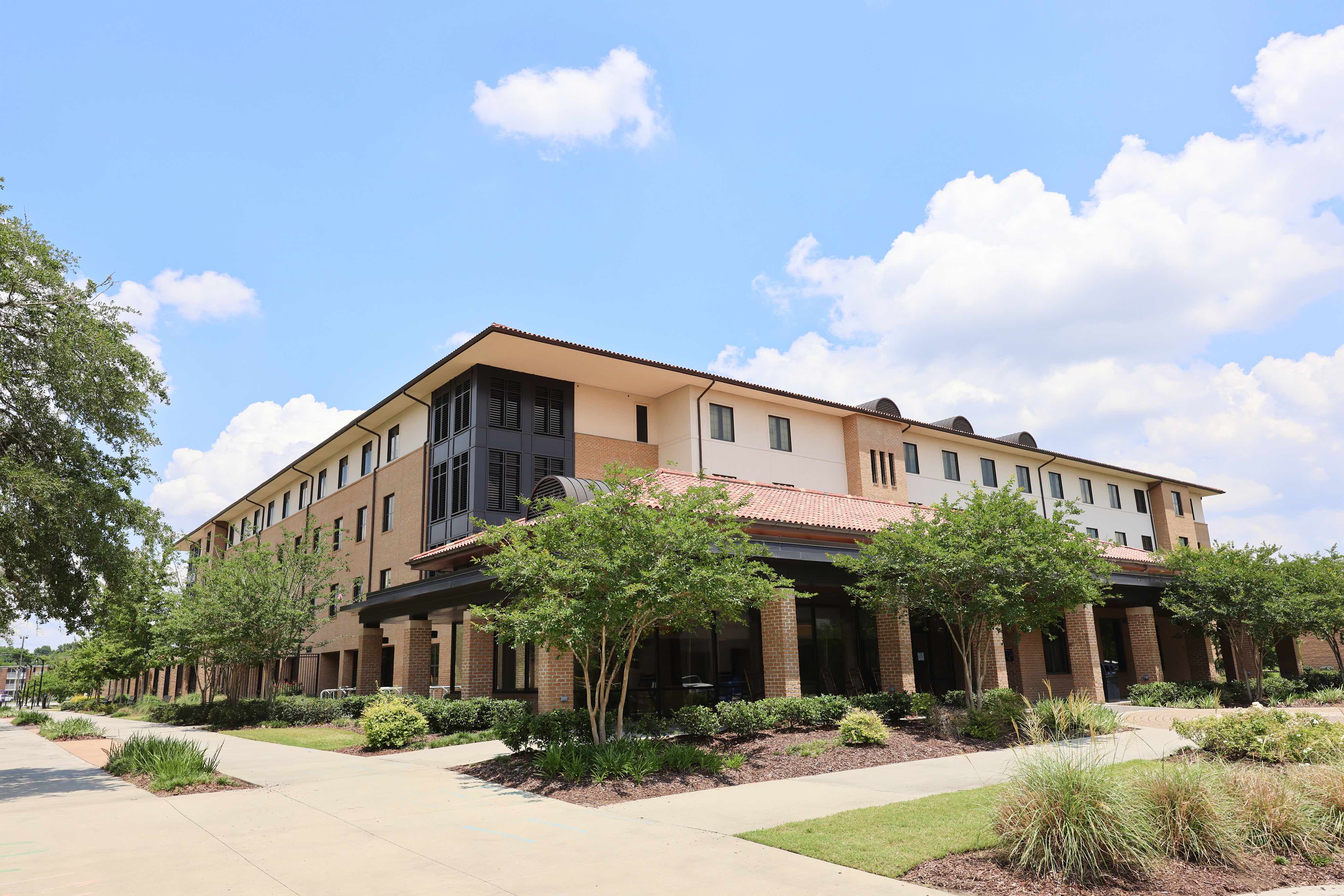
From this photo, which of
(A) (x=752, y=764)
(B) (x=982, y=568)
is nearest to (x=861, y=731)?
(A) (x=752, y=764)

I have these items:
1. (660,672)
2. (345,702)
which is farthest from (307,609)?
(660,672)

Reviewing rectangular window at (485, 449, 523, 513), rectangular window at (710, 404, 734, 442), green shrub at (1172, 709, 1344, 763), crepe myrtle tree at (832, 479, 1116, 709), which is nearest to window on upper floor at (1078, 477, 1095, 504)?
rectangular window at (710, 404, 734, 442)

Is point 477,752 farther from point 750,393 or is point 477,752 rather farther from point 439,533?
point 750,393

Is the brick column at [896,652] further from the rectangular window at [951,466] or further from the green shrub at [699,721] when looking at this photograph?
the rectangular window at [951,466]

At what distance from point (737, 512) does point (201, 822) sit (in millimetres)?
11290

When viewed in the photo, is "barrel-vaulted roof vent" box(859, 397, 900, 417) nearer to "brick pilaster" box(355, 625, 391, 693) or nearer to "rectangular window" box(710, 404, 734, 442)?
"rectangular window" box(710, 404, 734, 442)

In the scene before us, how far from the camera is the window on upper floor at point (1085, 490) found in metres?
44.3

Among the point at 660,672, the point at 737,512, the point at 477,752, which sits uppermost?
the point at 737,512

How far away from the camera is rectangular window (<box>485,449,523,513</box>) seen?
28281 millimetres

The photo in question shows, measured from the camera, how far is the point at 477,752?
1658cm

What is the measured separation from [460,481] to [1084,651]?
1949cm

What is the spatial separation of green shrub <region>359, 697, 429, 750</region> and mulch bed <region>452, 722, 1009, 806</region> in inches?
151

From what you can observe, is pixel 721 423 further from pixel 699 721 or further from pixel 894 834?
pixel 894 834

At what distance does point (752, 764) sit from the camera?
1356cm
